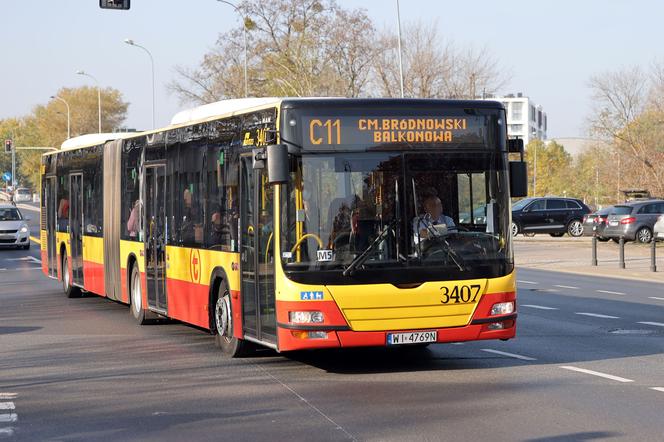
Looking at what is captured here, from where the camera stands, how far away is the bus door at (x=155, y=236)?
1658 cm

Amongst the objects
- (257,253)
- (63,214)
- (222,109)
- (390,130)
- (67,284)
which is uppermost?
(222,109)

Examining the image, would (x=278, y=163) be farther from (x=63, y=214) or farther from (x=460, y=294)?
(x=63, y=214)

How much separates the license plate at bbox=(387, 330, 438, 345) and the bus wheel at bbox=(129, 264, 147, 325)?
6668 millimetres

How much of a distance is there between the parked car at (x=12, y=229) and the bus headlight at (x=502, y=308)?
3757 cm

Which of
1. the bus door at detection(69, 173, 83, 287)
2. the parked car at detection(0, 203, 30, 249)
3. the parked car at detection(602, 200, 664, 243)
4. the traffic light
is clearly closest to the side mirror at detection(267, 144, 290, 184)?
the bus door at detection(69, 173, 83, 287)

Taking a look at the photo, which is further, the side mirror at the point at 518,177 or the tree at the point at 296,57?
the tree at the point at 296,57

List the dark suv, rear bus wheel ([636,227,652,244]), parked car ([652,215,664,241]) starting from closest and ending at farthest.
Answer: parked car ([652,215,664,241]) → rear bus wheel ([636,227,652,244]) → the dark suv

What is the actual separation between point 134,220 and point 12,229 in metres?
30.6

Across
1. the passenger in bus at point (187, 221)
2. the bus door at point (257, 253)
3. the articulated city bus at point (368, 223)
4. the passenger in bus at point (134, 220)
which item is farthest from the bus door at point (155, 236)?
the bus door at point (257, 253)

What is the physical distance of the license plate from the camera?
1178cm

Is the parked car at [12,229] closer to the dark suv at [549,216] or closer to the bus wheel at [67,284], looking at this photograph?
the dark suv at [549,216]

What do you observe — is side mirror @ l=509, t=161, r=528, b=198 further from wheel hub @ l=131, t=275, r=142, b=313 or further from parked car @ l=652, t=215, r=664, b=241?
parked car @ l=652, t=215, r=664, b=241

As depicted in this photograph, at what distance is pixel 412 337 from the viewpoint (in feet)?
38.8

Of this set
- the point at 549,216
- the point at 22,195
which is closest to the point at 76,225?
the point at 549,216
